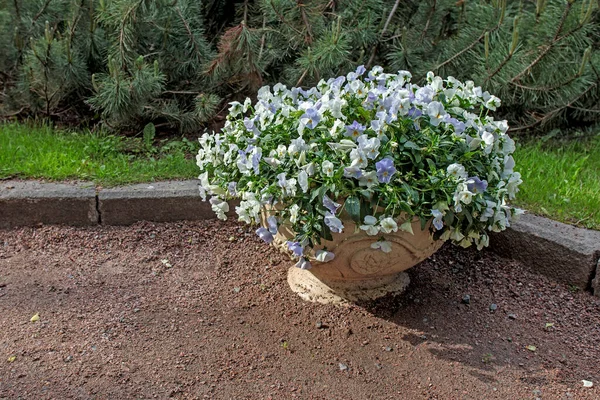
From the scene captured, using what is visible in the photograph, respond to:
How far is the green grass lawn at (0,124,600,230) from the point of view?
3.34 metres

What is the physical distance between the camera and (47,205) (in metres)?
3.38

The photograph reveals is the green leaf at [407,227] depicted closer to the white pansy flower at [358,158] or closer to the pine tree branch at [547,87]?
the white pansy flower at [358,158]

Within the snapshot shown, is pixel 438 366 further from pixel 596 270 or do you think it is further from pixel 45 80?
pixel 45 80

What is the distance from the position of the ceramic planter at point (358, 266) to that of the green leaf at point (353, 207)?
9 centimetres

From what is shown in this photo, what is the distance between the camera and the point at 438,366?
8.00ft

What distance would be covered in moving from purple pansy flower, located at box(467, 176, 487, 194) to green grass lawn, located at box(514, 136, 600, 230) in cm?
104

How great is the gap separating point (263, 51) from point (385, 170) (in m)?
1.93

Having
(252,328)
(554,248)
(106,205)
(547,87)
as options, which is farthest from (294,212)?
(547,87)

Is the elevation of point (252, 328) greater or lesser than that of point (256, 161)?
lesser

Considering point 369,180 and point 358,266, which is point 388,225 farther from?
point 358,266

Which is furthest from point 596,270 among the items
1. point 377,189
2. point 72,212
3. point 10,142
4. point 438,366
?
point 10,142

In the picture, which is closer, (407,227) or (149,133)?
(407,227)

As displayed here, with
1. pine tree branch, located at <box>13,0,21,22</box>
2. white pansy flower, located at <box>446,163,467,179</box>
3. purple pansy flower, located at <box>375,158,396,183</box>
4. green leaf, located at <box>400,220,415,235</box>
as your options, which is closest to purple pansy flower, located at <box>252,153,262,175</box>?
purple pansy flower, located at <box>375,158,396,183</box>

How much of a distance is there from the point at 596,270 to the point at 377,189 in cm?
125
